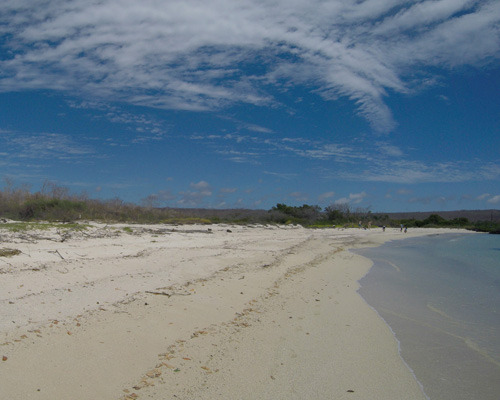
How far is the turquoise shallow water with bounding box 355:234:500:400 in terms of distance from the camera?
4379 mm

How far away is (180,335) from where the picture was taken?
5176mm

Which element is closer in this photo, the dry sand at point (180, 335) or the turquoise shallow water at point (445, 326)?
the dry sand at point (180, 335)

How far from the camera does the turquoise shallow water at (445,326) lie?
4.38m

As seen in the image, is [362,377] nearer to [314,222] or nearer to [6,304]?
[6,304]

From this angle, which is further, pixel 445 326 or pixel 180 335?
pixel 445 326

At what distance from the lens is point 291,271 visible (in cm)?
1130

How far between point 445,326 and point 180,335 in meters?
4.50

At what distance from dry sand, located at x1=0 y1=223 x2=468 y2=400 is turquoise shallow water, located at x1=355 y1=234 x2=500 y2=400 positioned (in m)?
0.30

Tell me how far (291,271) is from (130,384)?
793 centimetres

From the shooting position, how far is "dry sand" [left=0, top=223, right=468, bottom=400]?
12.5 feet

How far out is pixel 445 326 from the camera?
6.65m

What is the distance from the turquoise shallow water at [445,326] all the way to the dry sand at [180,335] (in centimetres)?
30

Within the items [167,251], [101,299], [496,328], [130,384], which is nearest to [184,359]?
[130,384]

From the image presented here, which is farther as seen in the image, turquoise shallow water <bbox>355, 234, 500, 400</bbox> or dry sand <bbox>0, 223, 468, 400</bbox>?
turquoise shallow water <bbox>355, 234, 500, 400</bbox>
